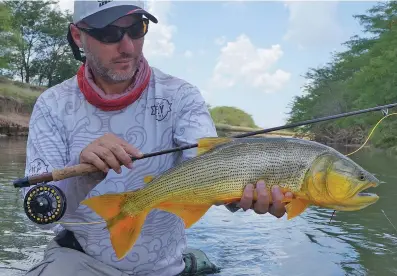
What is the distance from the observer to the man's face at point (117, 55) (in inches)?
131

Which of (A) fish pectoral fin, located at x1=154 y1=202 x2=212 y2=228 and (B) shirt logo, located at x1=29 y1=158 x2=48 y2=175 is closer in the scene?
(A) fish pectoral fin, located at x1=154 y1=202 x2=212 y2=228

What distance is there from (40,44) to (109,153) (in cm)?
5343

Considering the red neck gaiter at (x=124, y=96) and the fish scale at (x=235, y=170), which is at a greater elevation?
the red neck gaiter at (x=124, y=96)

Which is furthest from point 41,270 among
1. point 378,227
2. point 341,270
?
point 378,227

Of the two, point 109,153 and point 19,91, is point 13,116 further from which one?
point 109,153

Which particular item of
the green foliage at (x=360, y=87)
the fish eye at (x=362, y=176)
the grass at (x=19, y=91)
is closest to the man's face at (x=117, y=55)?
the fish eye at (x=362, y=176)

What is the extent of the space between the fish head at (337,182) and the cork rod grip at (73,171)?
1168mm

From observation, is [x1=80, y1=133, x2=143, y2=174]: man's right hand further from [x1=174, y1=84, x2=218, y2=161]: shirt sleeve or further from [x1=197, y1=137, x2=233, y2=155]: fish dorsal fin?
[x1=174, y1=84, x2=218, y2=161]: shirt sleeve

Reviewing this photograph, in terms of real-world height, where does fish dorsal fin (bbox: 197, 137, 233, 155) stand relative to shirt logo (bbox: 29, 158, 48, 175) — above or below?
above

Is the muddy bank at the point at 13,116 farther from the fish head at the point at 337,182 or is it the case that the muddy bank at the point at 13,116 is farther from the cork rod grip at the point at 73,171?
the fish head at the point at 337,182

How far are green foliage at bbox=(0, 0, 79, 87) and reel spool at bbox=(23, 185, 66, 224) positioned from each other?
4846cm

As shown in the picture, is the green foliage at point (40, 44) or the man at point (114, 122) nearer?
the man at point (114, 122)

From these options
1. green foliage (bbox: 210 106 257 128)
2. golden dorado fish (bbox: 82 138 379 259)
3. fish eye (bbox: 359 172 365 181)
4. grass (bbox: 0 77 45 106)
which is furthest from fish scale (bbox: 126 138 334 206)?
green foliage (bbox: 210 106 257 128)

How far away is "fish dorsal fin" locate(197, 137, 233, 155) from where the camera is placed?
2955 mm
